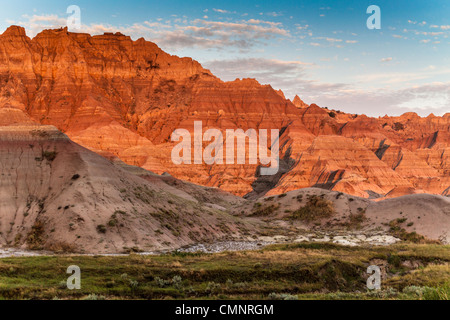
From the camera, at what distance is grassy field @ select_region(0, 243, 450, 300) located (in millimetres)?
22469

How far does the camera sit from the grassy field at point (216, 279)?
885 inches

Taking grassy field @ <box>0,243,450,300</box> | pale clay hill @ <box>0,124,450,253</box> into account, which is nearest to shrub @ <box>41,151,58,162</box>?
pale clay hill @ <box>0,124,450,253</box>

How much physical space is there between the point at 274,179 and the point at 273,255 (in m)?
152

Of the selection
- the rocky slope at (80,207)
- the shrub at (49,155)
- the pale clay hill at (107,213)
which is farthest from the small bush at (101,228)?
the shrub at (49,155)

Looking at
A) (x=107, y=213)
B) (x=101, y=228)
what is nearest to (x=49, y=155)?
(x=107, y=213)

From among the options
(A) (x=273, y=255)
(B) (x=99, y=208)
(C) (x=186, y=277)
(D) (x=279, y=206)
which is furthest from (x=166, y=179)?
(C) (x=186, y=277)

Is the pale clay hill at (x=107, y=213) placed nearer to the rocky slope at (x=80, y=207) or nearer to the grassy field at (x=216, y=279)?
the rocky slope at (x=80, y=207)

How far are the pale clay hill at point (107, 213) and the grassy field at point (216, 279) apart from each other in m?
19.4

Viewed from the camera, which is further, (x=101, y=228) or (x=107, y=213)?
(x=107, y=213)

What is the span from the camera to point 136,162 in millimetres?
180500

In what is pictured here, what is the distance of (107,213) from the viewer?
187 feet

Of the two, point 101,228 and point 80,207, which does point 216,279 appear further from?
point 80,207

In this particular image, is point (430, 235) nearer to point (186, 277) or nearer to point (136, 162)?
point (186, 277)

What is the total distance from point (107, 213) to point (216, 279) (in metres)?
32.6
